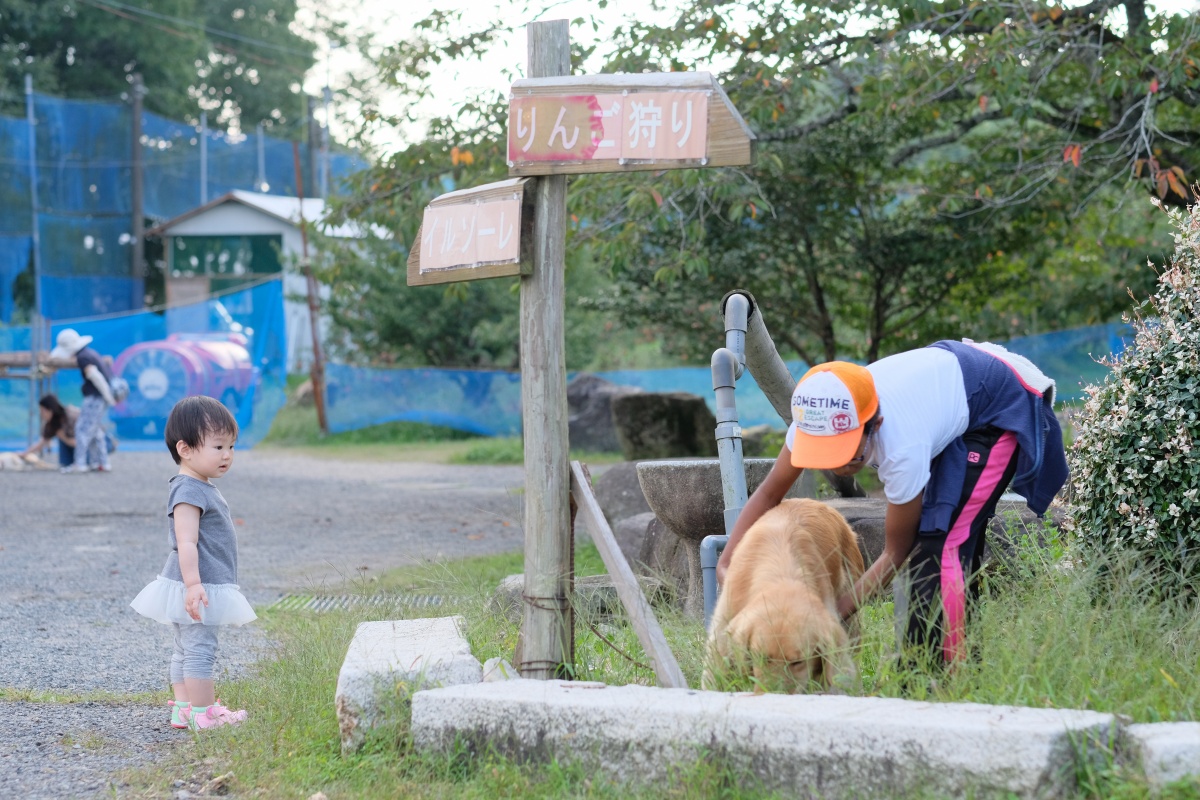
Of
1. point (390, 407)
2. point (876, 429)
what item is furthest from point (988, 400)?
point (390, 407)

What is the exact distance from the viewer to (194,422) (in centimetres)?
425

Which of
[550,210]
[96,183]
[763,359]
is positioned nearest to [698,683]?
[763,359]

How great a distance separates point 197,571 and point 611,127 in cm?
209

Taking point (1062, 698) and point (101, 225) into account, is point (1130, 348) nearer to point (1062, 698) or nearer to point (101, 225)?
point (1062, 698)

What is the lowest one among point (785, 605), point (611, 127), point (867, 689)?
point (867, 689)

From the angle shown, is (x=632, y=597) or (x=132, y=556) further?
(x=132, y=556)

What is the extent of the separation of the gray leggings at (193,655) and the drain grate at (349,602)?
0.87 meters

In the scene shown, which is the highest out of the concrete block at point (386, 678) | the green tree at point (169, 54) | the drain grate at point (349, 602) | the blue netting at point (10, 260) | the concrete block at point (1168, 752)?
the green tree at point (169, 54)

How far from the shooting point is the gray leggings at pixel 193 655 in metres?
4.17

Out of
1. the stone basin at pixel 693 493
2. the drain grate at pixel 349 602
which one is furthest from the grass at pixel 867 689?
the stone basin at pixel 693 493

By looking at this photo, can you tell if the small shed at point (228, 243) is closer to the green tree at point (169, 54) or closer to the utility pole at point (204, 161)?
the utility pole at point (204, 161)

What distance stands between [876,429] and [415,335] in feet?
64.8

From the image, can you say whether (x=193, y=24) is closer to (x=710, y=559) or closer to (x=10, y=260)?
(x=10, y=260)

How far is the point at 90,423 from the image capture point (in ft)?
49.4
